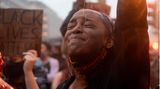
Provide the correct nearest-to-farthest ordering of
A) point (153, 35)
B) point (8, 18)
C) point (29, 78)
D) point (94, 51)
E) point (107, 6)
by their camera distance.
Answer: point (94, 51), point (29, 78), point (107, 6), point (8, 18), point (153, 35)

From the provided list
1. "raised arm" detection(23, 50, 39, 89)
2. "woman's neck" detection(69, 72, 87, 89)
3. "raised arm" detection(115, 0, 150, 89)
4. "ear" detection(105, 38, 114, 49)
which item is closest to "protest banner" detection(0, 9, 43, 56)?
"raised arm" detection(23, 50, 39, 89)

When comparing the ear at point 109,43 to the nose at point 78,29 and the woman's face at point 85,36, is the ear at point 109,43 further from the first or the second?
the nose at point 78,29

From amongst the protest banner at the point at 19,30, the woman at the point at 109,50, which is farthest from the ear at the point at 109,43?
the protest banner at the point at 19,30

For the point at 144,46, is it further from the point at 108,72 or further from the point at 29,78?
the point at 29,78

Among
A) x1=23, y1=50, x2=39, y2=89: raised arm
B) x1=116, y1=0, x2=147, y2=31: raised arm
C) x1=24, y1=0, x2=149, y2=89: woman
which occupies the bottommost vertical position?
x1=23, y1=50, x2=39, y2=89: raised arm

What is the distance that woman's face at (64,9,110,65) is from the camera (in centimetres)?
207

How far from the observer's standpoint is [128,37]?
77.9 inches

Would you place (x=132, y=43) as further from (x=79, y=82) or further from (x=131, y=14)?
(x=79, y=82)

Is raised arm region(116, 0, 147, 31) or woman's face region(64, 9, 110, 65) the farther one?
woman's face region(64, 9, 110, 65)

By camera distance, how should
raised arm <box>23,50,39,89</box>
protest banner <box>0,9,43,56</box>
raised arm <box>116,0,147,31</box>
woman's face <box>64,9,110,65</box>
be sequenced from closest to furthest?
raised arm <box>116,0,147,31</box>, woman's face <box>64,9,110,65</box>, raised arm <box>23,50,39,89</box>, protest banner <box>0,9,43,56</box>

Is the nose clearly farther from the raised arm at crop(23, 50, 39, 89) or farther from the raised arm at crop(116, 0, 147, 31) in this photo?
the raised arm at crop(23, 50, 39, 89)

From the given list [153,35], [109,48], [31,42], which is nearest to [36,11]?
[31,42]

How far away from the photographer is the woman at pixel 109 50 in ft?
6.45

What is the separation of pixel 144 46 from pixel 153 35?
728 centimetres
